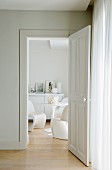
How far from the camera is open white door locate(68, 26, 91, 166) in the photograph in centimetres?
358

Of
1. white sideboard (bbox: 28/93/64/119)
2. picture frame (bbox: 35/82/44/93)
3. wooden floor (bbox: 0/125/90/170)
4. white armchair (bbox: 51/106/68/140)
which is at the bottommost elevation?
→ wooden floor (bbox: 0/125/90/170)

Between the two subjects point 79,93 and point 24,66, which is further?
point 24,66

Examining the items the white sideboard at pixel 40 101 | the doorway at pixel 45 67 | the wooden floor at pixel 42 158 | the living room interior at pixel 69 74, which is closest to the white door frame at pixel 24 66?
the living room interior at pixel 69 74

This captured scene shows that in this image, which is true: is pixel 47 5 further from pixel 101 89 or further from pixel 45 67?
pixel 45 67

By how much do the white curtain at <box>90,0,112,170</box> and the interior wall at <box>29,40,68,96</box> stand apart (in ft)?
13.6

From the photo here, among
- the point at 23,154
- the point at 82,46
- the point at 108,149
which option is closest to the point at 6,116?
the point at 23,154

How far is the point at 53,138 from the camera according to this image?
5332 mm

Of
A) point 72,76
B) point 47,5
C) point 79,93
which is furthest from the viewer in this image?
point 72,76

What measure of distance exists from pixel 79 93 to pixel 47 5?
1.68 metres

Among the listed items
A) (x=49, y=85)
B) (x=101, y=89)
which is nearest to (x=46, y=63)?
(x=49, y=85)

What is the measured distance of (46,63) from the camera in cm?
775

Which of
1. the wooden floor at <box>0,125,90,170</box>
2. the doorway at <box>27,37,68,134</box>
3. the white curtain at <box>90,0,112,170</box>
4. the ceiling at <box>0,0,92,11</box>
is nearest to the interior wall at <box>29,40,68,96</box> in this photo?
the doorway at <box>27,37,68,134</box>

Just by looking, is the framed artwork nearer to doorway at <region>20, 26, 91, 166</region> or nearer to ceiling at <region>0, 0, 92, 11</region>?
doorway at <region>20, 26, 91, 166</region>

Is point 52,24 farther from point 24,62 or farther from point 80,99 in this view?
point 80,99
